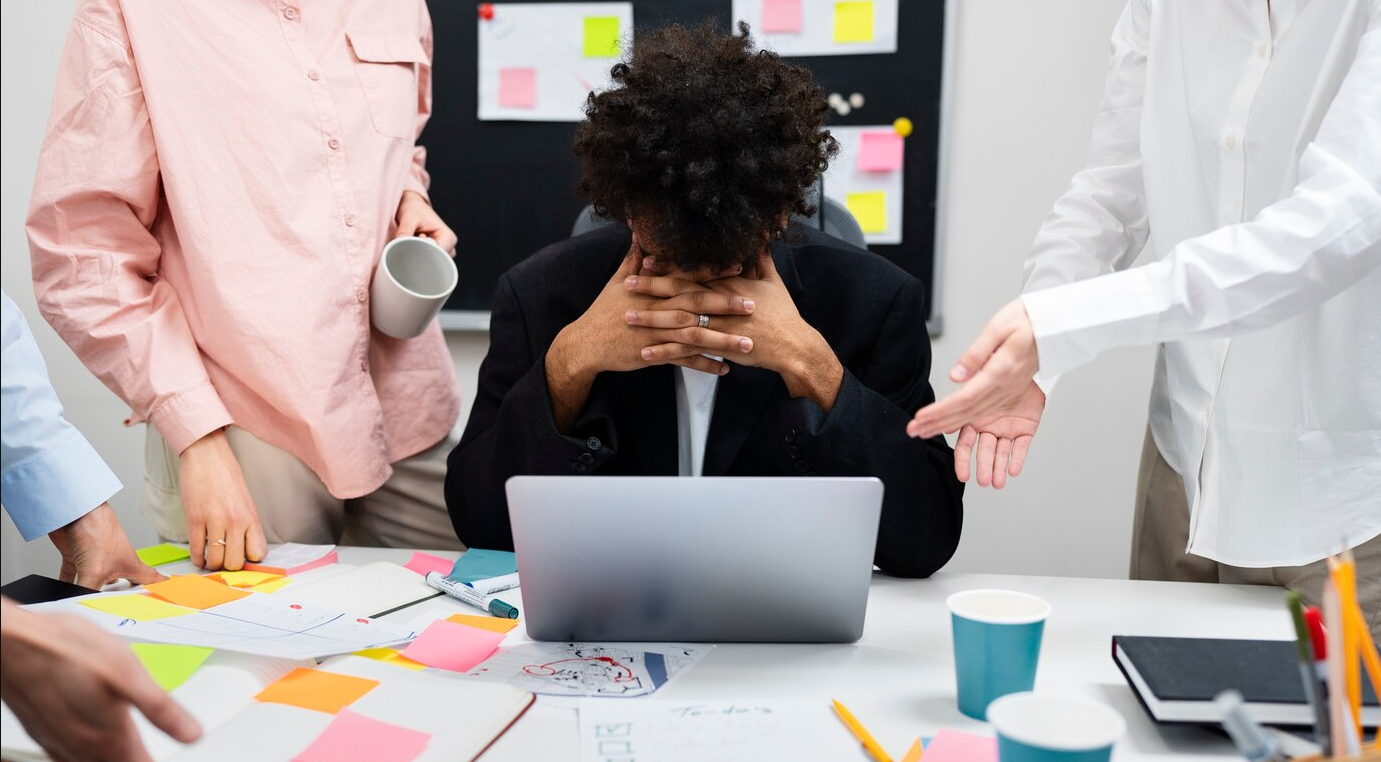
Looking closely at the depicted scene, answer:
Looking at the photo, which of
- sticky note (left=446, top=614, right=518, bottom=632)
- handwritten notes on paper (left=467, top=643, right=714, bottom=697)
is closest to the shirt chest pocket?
sticky note (left=446, top=614, right=518, bottom=632)

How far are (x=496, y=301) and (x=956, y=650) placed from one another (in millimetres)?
883

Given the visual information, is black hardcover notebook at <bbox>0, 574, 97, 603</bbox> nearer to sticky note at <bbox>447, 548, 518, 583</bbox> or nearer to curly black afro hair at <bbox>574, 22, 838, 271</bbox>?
sticky note at <bbox>447, 548, 518, 583</bbox>

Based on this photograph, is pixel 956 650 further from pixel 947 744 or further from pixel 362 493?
pixel 362 493

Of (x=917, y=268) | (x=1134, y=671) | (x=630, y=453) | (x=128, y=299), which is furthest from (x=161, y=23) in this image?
(x=917, y=268)

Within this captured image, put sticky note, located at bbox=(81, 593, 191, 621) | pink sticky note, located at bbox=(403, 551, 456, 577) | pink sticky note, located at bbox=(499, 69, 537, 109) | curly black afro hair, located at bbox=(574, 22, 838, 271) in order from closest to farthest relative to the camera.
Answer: sticky note, located at bbox=(81, 593, 191, 621) < curly black afro hair, located at bbox=(574, 22, 838, 271) < pink sticky note, located at bbox=(403, 551, 456, 577) < pink sticky note, located at bbox=(499, 69, 537, 109)

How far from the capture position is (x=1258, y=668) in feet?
2.73

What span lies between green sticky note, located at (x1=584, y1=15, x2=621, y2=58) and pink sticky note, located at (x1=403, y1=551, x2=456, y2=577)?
1486 mm

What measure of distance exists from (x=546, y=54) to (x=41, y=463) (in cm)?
164

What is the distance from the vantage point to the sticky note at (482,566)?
1.24 m

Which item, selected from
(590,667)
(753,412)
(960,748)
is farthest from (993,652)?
(753,412)

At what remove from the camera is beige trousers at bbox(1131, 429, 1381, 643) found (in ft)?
4.07

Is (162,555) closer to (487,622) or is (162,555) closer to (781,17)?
(487,622)

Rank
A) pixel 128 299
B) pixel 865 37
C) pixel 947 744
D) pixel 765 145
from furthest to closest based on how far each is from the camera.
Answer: pixel 865 37 < pixel 128 299 < pixel 765 145 < pixel 947 744

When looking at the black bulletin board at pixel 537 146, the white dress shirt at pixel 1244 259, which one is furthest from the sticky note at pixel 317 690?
the black bulletin board at pixel 537 146
